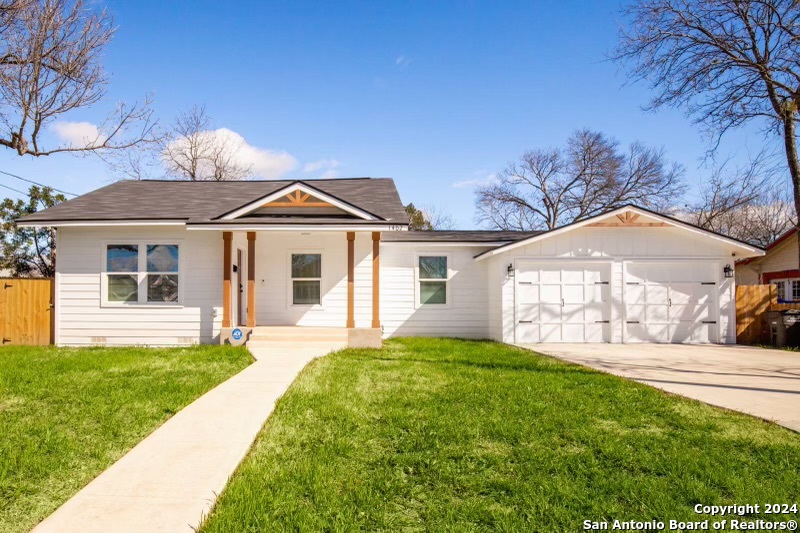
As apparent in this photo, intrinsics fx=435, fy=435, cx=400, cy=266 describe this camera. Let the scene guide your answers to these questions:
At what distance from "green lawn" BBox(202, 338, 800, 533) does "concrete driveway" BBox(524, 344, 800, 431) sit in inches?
26.7

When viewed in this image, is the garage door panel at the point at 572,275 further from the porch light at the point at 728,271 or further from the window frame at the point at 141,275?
the window frame at the point at 141,275

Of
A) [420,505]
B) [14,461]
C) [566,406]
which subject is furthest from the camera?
[566,406]

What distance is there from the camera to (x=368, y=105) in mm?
15562

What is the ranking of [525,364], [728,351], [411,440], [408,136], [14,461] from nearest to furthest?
[14,461]
[411,440]
[525,364]
[728,351]
[408,136]

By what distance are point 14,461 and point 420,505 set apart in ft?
10.8

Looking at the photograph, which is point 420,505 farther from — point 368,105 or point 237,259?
point 368,105

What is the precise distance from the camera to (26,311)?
10625 millimetres

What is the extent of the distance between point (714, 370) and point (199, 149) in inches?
1165

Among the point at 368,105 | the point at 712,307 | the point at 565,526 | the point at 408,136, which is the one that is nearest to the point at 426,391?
the point at 565,526

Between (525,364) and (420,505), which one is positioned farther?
(525,364)

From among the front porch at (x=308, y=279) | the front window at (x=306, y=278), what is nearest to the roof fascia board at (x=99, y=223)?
the front porch at (x=308, y=279)

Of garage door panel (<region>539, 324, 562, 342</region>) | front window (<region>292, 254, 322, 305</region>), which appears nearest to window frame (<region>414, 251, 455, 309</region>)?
garage door panel (<region>539, 324, 562, 342</region>)

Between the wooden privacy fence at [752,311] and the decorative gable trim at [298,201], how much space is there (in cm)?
1031

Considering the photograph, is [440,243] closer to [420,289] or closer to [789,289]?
[420,289]
